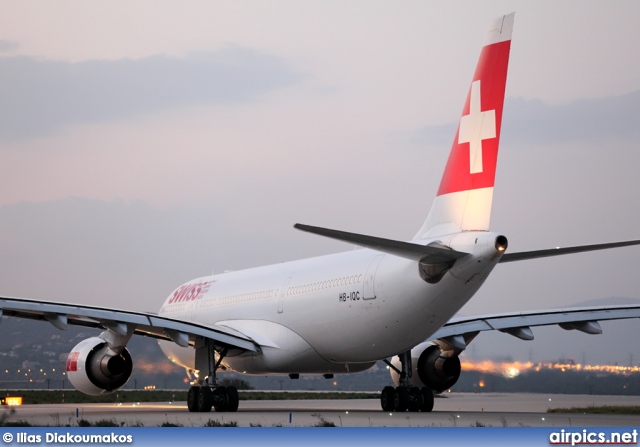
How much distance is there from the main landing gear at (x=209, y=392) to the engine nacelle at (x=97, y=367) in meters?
1.81

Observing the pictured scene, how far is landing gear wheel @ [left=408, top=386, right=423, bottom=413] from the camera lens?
2352 cm

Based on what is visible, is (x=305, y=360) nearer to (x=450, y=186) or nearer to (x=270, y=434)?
(x=450, y=186)

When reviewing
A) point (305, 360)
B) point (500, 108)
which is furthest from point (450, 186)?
point (305, 360)

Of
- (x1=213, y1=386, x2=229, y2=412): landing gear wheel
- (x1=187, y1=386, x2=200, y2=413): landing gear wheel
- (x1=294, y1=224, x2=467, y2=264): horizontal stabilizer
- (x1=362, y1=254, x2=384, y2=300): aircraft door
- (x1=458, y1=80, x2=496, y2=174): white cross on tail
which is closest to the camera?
(x1=294, y1=224, x2=467, y2=264): horizontal stabilizer

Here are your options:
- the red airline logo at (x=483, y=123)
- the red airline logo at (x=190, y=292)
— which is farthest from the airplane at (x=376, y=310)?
the red airline logo at (x=190, y=292)

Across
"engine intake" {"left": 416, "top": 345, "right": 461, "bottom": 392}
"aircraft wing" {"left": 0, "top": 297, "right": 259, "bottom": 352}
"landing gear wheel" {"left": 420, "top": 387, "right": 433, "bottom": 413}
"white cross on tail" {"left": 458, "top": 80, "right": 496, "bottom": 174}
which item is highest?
"white cross on tail" {"left": 458, "top": 80, "right": 496, "bottom": 174}

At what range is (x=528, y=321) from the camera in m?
24.9

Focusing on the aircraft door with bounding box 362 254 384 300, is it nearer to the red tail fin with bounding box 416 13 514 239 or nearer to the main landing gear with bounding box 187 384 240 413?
the red tail fin with bounding box 416 13 514 239

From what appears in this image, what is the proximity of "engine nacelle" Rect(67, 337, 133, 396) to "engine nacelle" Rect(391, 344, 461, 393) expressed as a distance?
6641 millimetres

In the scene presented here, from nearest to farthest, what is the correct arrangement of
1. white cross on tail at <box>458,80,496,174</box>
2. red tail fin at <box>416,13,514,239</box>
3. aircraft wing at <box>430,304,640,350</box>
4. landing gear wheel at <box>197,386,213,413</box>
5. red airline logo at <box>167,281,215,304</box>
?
red tail fin at <box>416,13,514,239</box> < white cross on tail at <box>458,80,496,174</box> < landing gear wheel at <box>197,386,213,413</box> < aircraft wing at <box>430,304,640,350</box> < red airline logo at <box>167,281,215,304</box>

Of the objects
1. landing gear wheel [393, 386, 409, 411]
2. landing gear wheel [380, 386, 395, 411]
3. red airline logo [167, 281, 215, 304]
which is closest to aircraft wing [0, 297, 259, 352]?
landing gear wheel [380, 386, 395, 411]

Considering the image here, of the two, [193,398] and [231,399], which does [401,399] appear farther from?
[193,398]

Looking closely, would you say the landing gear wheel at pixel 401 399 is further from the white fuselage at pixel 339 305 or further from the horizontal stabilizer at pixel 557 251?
the horizontal stabilizer at pixel 557 251

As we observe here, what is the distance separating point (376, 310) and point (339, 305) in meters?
1.69
